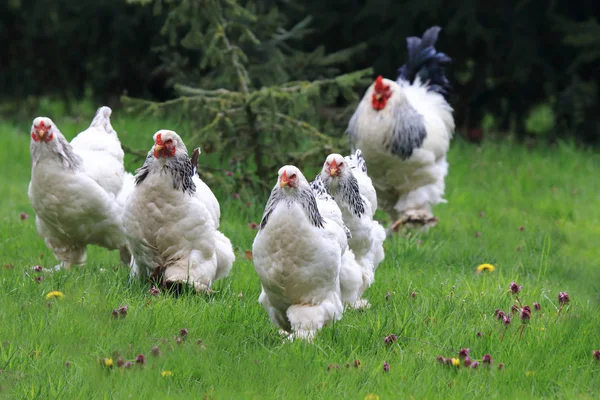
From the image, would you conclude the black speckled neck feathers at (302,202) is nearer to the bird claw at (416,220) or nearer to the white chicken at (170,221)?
the white chicken at (170,221)

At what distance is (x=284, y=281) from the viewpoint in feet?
16.1

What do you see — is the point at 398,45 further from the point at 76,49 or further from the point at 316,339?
the point at 316,339

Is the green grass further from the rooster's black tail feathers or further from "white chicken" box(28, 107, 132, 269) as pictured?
the rooster's black tail feathers

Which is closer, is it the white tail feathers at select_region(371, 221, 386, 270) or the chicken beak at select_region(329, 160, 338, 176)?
the chicken beak at select_region(329, 160, 338, 176)

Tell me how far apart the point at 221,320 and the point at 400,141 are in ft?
11.6

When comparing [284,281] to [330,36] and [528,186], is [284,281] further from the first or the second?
[330,36]

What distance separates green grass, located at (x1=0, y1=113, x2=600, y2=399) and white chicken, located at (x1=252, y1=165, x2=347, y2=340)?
0.54 ft

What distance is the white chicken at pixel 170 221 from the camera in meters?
5.79

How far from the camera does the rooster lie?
838cm

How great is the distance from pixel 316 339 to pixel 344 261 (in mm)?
681

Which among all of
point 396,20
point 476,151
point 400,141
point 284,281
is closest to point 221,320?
point 284,281

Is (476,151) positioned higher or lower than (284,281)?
lower

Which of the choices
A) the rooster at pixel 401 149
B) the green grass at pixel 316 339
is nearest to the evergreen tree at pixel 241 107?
the rooster at pixel 401 149

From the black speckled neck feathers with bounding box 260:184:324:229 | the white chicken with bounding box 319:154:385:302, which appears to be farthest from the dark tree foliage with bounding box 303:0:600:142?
the black speckled neck feathers with bounding box 260:184:324:229
